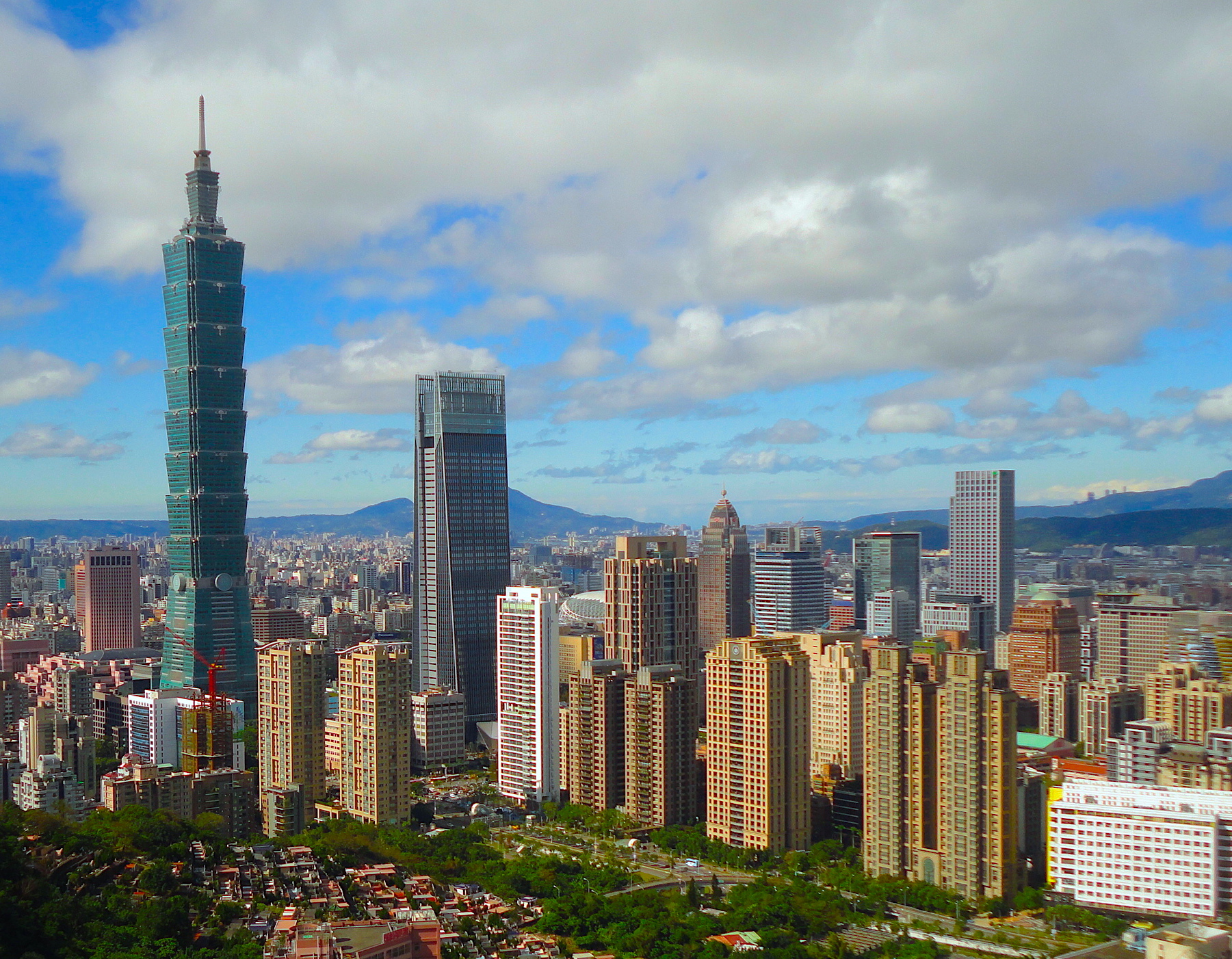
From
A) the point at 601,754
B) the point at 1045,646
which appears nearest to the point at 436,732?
the point at 601,754

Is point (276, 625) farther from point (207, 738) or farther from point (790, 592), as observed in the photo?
point (207, 738)

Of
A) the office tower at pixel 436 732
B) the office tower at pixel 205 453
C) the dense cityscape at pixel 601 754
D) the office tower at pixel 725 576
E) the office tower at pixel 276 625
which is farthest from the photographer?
the office tower at pixel 276 625

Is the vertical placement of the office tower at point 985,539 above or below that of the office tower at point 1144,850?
above

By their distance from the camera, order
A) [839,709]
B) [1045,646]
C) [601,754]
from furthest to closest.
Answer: [1045,646] < [839,709] < [601,754]

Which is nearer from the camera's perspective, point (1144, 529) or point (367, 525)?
→ point (1144, 529)

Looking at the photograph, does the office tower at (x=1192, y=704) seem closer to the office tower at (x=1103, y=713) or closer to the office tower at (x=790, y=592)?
the office tower at (x=1103, y=713)

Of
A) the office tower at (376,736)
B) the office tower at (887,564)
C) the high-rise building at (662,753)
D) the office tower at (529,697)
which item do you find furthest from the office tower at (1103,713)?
the office tower at (887,564)

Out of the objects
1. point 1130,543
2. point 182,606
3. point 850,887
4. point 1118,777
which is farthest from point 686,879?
point 182,606

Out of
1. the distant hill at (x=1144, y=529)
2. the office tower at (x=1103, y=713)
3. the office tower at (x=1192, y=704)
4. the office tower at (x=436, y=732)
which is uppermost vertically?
the distant hill at (x=1144, y=529)

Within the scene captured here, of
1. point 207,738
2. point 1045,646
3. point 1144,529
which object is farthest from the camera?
point 1045,646
